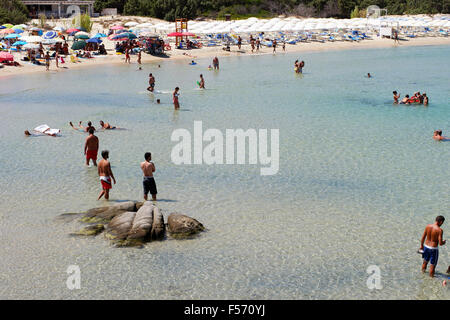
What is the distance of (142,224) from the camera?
12211 millimetres

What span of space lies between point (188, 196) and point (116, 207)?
98.0 inches

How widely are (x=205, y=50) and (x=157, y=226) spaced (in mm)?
43788

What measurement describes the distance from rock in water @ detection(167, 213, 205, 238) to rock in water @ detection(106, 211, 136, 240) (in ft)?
3.21

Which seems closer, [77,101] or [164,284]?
[164,284]

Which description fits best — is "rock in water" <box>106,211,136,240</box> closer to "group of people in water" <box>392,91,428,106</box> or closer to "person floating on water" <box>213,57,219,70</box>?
"group of people in water" <box>392,91,428,106</box>

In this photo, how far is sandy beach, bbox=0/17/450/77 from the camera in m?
41.8

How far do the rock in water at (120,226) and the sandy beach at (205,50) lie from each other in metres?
30.3

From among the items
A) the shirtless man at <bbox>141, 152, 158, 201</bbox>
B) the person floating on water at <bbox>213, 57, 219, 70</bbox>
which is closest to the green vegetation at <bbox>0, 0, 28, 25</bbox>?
the person floating on water at <bbox>213, 57, 219, 70</bbox>

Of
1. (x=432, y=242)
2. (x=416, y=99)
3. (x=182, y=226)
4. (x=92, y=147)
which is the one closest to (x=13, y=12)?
(x=416, y=99)

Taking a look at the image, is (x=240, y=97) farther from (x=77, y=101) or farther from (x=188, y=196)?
(x=188, y=196)

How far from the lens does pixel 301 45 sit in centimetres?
6041

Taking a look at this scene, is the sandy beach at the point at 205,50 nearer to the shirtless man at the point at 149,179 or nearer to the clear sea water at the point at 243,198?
the clear sea water at the point at 243,198

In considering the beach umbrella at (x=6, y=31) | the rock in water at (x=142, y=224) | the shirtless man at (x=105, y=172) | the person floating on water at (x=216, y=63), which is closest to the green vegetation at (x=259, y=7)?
the beach umbrella at (x=6, y=31)

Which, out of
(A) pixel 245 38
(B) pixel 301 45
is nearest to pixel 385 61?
(B) pixel 301 45
